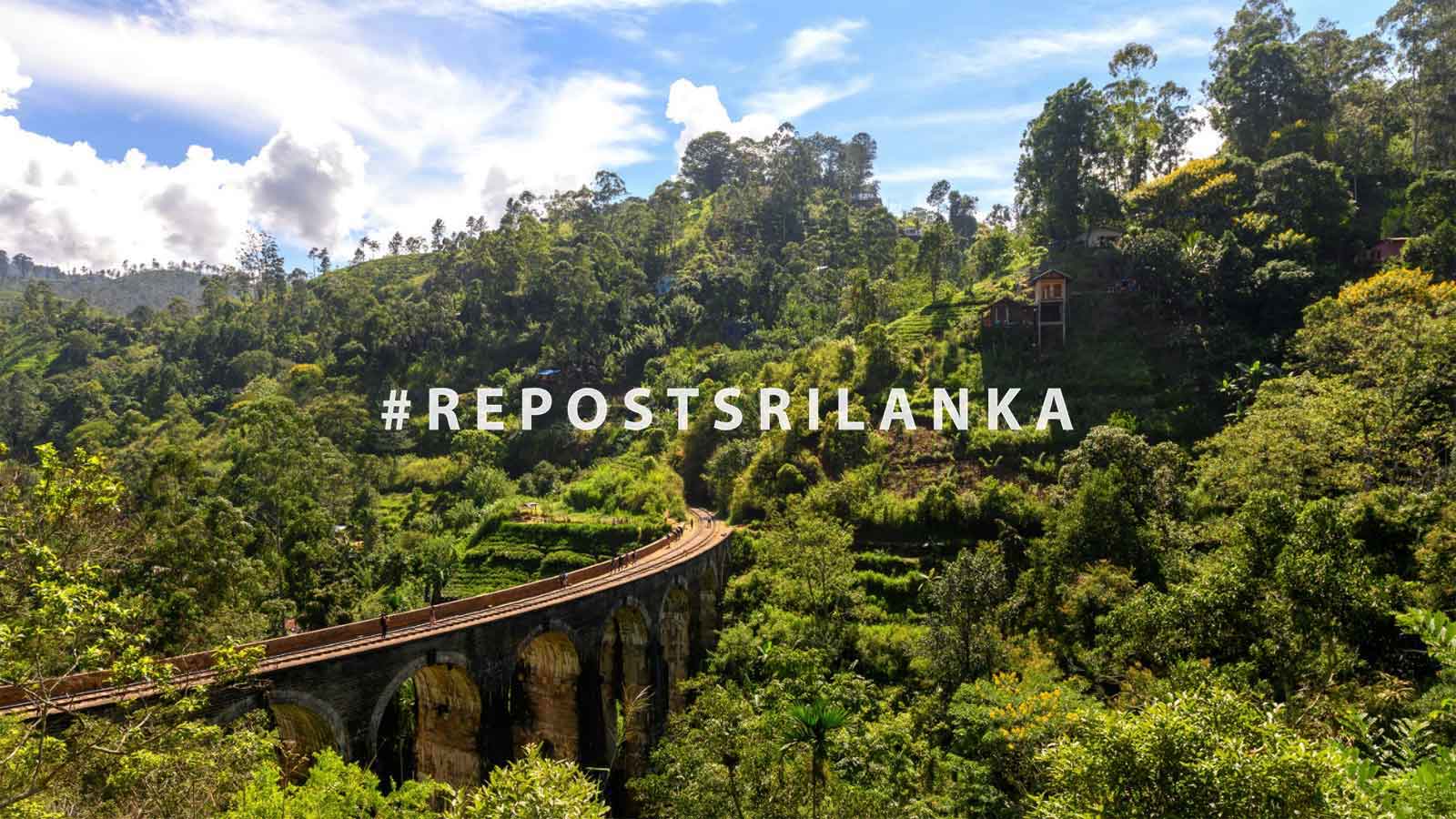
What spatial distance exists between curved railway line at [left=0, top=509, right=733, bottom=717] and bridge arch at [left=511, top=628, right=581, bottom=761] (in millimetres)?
2046

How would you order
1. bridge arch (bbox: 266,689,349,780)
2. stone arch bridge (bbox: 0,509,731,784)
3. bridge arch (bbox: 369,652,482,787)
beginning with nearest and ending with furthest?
bridge arch (bbox: 266,689,349,780), stone arch bridge (bbox: 0,509,731,784), bridge arch (bbox: 369,652,482,787)

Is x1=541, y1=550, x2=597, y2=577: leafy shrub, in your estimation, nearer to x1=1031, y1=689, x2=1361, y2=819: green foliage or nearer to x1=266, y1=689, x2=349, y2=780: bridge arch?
x1=266, y1=689, x2=349, y2=780: bridge arch

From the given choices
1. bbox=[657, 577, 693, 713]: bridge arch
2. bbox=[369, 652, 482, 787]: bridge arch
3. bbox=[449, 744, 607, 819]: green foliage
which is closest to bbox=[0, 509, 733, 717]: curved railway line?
bbox=[369, 652, 482, 787]: bridge arch

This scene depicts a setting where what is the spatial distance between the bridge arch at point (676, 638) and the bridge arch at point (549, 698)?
6575mm

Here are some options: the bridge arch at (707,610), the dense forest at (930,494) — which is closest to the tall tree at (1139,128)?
the dense forest at (930,494)

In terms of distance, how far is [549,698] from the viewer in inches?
1056

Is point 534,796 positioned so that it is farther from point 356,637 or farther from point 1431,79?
point 1431,79

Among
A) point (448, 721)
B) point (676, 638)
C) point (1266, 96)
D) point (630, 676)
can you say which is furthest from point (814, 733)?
point (1266, 96)

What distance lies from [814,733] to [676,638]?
2018 cm

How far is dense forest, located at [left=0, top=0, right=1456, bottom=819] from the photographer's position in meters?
10.9

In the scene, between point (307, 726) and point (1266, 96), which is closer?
point (307, 726)

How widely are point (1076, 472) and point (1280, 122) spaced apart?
44268 millimetres

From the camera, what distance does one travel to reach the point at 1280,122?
58.0 metres

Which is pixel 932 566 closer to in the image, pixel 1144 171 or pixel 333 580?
pixel 333 580
